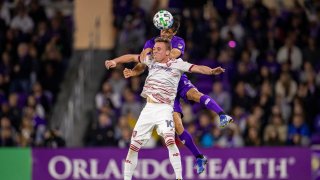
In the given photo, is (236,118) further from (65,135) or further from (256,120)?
(65,135)

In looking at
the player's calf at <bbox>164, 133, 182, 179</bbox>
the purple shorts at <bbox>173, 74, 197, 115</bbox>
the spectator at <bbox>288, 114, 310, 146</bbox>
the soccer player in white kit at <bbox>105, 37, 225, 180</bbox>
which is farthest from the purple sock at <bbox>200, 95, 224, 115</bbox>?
the spectator at <bbox>288, 114, 310, 146</bbox>

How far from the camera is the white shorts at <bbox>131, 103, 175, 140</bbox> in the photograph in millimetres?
15023

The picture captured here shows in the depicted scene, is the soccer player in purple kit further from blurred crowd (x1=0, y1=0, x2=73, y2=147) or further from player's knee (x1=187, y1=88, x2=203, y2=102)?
blurred crowd (x1=0, y1=0, x2=73, y2=147)

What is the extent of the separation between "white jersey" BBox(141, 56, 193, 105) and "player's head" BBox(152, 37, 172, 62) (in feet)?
0.34

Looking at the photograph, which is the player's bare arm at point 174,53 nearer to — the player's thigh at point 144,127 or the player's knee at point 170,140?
the player's thigh at point 144,127

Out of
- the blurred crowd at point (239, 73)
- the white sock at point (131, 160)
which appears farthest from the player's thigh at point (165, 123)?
the blurred crowd at point (239, 73)

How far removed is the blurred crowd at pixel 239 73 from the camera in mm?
21188

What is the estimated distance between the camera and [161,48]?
1493cm

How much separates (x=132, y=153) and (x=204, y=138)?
20.1ft

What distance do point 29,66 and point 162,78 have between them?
9.27 meters

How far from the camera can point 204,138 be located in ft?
69.3

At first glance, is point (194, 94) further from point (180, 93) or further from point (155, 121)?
point (155, 121)

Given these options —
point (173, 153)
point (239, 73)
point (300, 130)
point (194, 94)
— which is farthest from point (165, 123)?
point (239, 73)

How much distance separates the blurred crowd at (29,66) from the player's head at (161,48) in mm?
6496
